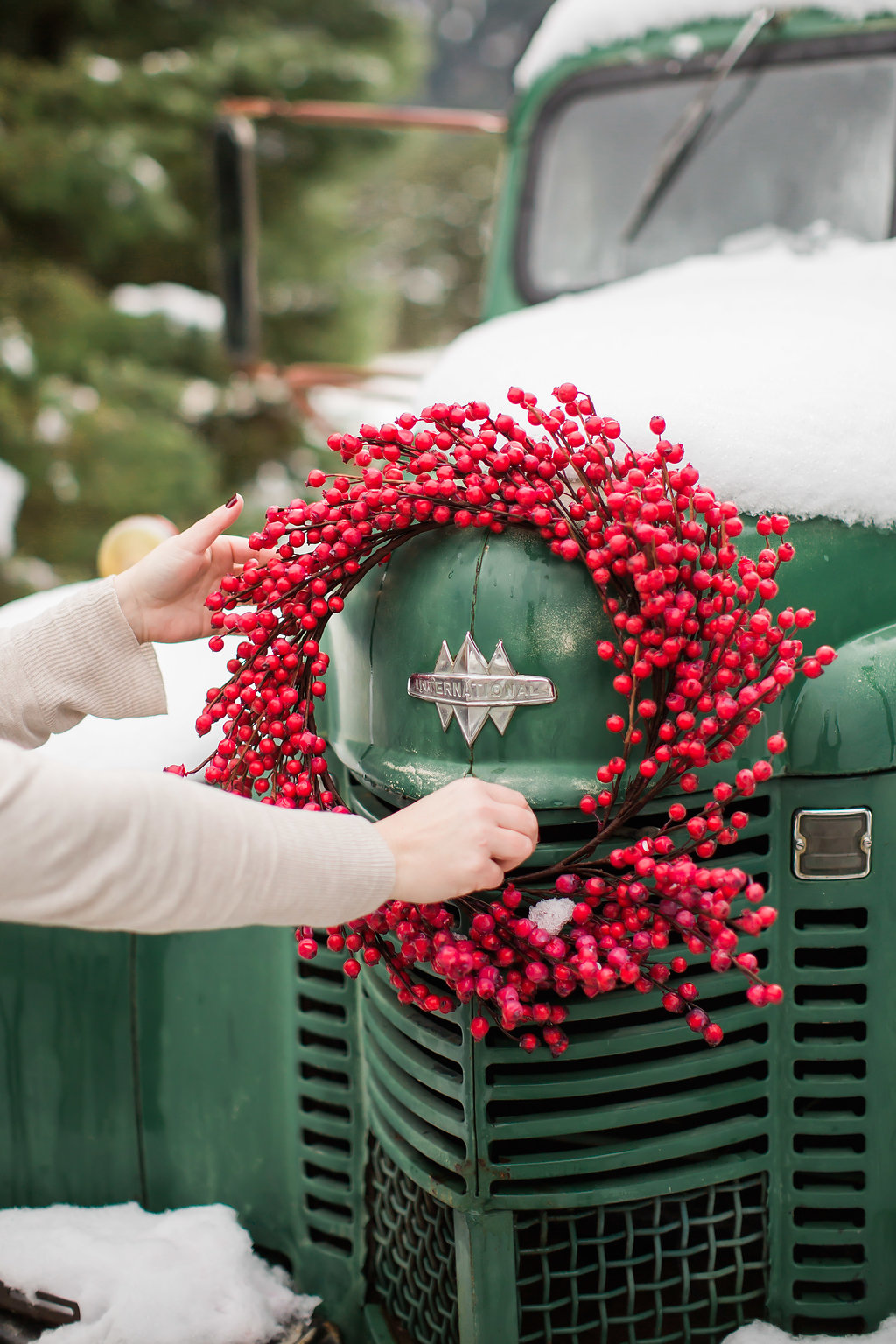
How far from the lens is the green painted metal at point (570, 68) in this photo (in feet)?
7.35

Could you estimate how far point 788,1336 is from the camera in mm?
1417

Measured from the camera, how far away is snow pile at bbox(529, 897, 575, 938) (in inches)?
47.8

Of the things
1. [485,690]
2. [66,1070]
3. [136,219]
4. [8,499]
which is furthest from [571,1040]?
[136,219]

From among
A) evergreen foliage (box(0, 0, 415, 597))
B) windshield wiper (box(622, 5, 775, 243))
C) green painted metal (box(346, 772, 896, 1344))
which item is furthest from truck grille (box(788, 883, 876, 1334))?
evergreen foliage (box(0, 0, 415, 597))

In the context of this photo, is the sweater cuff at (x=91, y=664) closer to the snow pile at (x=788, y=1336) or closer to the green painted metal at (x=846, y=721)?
the green painted metal at (x=846, y=721)

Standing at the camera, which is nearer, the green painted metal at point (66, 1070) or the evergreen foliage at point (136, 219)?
the green painted metal at point (66, 1070)

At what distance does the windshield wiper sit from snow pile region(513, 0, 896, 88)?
5 cm

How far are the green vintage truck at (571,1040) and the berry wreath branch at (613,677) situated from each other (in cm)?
5

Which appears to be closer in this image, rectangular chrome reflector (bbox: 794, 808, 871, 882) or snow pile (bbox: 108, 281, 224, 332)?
rectangular chrome reflector (bbox: 794, 808, 871, 882)

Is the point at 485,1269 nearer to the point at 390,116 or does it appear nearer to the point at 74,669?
the point at 74,669

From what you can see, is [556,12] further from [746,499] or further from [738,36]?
[746,499]

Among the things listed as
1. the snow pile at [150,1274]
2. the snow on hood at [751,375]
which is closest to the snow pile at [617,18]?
the snow on hood at [751,375]

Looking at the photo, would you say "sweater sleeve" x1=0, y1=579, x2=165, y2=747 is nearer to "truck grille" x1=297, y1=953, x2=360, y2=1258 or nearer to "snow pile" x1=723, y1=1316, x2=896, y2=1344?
"truck grille" x1=297, y1=953, x2=360, y2=1258

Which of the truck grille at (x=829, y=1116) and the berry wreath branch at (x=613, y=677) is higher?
the berry wreath branch at (x=613, y=677)
